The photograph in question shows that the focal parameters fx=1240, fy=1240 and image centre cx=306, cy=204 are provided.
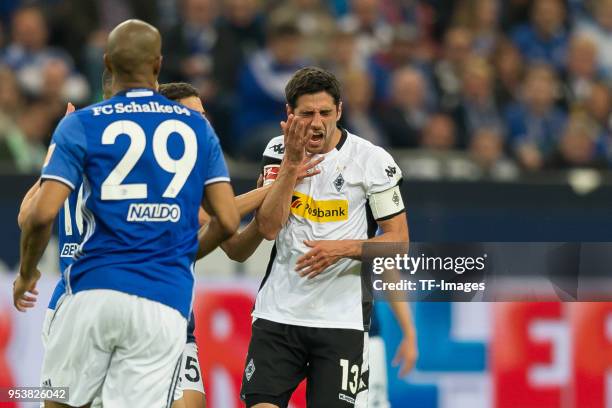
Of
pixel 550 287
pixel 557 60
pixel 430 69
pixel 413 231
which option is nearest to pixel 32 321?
pixel 413 231

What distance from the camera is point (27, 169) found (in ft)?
31.8

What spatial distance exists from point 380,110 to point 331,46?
1.00 meters

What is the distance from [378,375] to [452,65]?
620 centimetres

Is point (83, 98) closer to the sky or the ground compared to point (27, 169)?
closer to the sky

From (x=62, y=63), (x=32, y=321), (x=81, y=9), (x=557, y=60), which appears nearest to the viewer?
(x=32, y=321)

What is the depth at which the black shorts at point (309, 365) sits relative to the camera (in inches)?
250

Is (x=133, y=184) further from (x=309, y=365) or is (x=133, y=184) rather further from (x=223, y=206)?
(x=309, y=365)

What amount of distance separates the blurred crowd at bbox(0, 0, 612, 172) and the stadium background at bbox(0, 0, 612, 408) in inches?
A: 0.8

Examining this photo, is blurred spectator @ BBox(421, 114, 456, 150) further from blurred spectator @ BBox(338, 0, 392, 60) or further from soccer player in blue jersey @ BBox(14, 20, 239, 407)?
soccer player in blue jersey @ BBox(14, 20, 239, 407)

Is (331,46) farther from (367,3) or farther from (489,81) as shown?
(489,81)

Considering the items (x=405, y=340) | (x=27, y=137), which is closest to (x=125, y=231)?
(x=405, y=340)

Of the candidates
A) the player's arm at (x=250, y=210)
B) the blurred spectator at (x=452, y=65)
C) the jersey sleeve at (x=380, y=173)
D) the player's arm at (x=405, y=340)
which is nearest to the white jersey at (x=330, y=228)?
the jersey sleeve at (x=380, y=173)

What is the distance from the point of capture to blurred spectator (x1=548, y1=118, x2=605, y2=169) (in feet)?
38.9

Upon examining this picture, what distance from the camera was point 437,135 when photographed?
12008mm
